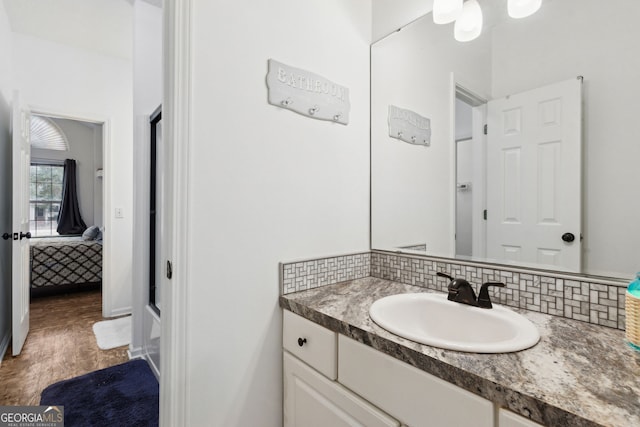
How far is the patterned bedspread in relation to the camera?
373 cm

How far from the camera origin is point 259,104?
115 centimetres

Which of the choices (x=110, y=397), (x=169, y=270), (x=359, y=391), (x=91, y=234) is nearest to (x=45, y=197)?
(x=91, y=234)

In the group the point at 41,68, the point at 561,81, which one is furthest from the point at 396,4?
the point at 41,68

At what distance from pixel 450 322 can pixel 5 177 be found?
349cm

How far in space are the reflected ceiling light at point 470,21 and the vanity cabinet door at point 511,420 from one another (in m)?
1.30

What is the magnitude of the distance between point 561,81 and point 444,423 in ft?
3.62

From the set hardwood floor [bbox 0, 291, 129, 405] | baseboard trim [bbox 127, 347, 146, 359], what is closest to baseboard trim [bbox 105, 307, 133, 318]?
hardwood floor [bbox 0, 291, 129, 405]

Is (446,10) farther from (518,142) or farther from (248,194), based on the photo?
(248,194)

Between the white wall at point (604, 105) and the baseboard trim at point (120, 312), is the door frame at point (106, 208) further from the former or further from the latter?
the white wall at point (604, 105)

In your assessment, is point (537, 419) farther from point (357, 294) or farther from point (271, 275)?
point (271, 275)

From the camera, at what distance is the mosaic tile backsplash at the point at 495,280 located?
35.4 inches

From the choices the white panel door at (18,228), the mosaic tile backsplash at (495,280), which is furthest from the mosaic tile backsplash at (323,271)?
the white panel door at (18,228)

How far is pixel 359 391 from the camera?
2.89 feet

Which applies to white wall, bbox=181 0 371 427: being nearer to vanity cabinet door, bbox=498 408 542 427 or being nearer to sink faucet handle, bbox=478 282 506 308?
sink faucet handle, bbox=478 282 506 308
